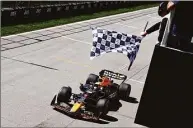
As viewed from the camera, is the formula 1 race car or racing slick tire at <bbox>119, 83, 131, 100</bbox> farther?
racing slick tire at <bbox>119, 83, 131, 100</bbox>

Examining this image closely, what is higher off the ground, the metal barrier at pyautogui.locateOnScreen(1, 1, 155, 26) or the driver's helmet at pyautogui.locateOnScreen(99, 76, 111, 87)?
the metal barrier at pyautogui.locateOnScreen(1, 1, 155, 26)

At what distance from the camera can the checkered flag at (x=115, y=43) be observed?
31.7 feet

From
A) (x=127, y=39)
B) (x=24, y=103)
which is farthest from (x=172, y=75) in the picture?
(x=24, y=103)

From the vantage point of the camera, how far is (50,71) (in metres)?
15.3

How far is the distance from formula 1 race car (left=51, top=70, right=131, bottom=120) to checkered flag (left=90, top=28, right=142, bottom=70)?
71.4 inches

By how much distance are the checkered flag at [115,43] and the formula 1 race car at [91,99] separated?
5.95ft

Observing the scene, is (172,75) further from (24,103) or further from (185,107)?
(24,103)

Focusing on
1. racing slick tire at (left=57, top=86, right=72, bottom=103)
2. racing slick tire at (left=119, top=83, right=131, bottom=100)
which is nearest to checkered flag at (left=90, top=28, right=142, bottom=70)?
racing slick tire at (left=57, top=86, right=72, bottom=103)

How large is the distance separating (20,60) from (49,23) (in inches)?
378

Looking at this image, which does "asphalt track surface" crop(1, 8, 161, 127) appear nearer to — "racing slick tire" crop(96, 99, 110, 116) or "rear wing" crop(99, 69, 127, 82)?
"racing slick tire" crop(96, 99, 110, 116)

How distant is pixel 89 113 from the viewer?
11062 millimetres

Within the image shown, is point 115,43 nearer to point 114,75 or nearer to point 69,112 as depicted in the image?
point 69,112

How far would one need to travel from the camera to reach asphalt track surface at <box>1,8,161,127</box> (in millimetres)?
11008

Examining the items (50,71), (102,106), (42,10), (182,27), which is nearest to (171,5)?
(182,27)
